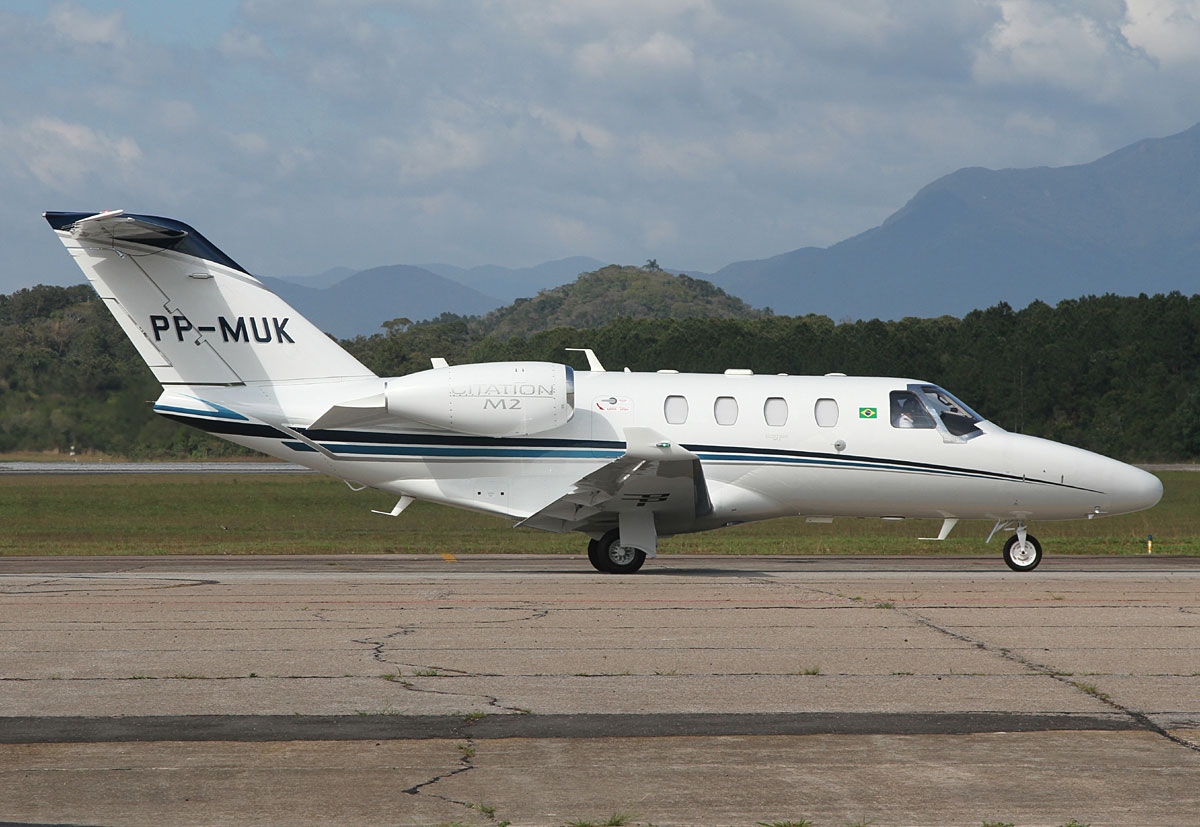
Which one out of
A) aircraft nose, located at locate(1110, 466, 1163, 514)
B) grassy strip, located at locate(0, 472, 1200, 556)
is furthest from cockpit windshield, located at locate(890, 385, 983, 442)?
grassy strip, located at locate(0, 472, 1200, 556)

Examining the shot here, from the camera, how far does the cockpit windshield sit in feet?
65.0

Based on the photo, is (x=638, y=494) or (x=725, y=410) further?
(x=725, y=410)

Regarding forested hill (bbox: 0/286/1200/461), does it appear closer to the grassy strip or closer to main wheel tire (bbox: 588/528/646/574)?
the grassy strip

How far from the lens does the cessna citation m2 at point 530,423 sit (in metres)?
18.6

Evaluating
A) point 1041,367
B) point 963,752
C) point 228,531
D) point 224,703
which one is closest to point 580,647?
point 224,703

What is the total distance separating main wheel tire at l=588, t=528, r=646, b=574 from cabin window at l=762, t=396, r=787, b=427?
267 cm

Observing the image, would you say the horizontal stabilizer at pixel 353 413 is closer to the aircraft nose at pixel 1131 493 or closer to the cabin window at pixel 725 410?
the cabin window at pixel 725 410

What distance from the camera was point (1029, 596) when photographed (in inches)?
622

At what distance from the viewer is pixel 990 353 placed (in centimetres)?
7388

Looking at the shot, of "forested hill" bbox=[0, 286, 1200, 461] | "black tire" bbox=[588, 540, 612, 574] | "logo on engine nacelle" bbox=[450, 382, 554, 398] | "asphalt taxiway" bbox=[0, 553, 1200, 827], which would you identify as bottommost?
"asphalt taxiway" bbox=[0, 553, 1200, 827]

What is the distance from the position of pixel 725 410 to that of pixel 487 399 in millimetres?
3440

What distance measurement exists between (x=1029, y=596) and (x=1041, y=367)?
194 feet

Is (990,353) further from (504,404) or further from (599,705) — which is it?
(599,705)

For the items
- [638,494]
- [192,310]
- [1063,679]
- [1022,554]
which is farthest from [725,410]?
[1063,679]
